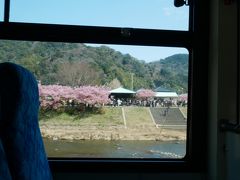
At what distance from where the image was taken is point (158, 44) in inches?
97.4

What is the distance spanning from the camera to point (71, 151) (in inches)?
95.5

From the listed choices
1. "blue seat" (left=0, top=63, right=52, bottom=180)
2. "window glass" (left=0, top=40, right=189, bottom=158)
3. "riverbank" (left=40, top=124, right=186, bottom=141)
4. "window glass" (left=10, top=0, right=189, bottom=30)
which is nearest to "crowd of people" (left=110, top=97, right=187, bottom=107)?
"window glass" (left=0, top=40, right=189, bottom=158)

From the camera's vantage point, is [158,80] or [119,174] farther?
[158,80]

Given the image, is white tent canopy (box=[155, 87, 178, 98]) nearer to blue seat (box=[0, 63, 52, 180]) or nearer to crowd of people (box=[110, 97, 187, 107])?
crowd of people (box=[110, 97, 187, 107])

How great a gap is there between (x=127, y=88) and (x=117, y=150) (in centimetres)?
41

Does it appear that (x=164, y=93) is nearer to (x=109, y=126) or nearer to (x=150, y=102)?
Answer: (x=150, y=102)

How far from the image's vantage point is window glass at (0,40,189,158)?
7.91ft

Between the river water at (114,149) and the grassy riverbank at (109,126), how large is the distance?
0.03 meters

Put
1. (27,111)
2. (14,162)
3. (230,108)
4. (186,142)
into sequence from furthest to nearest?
1. (186,142)
2. (230,108)
3. (27,111)
4. (14,162)

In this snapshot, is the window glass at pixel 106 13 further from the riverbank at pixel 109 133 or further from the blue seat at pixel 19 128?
the blue seat at pixel 19 128

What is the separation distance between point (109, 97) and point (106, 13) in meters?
0.55

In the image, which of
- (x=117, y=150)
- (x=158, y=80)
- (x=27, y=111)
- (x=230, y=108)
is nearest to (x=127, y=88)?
(x=158, y=80)

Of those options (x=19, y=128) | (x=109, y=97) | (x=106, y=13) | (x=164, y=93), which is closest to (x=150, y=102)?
(x=164, y=93)

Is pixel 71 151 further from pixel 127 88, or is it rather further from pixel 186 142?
pixel 186 142
